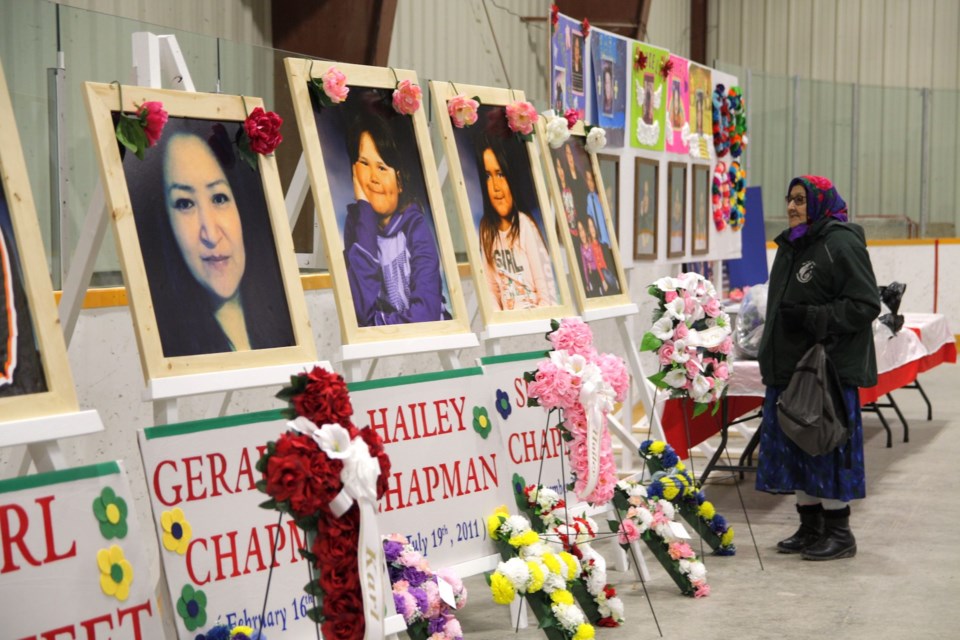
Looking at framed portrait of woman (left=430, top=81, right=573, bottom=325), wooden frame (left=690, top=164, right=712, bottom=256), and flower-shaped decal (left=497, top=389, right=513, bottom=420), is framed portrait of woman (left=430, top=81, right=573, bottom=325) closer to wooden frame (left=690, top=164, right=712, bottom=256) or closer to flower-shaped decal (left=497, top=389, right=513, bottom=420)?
flower-shaped decal (left=497, top=389, right=513, bottom=420)

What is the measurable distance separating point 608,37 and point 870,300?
2121 millimetres

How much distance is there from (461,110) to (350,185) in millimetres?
662

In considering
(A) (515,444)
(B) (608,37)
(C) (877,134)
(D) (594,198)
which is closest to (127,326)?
(A) (515,444)

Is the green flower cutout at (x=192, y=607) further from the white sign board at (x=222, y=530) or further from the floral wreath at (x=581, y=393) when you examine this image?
the floral wreath at (x=581, y=393)

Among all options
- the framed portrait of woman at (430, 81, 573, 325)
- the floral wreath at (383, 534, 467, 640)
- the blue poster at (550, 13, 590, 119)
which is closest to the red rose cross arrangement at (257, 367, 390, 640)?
the floral wreath at (383, 534, 467, 640)

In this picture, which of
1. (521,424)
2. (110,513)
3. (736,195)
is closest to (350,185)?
(521,424)

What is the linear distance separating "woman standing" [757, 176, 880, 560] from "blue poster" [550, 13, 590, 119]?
3.91 feet

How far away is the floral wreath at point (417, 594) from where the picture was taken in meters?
3.22

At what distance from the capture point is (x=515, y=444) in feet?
13.5

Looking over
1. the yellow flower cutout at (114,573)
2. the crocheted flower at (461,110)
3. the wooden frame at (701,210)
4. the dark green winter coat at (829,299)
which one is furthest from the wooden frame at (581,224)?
the yellow flower cutout at (114,573)

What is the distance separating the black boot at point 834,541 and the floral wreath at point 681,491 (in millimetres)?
338

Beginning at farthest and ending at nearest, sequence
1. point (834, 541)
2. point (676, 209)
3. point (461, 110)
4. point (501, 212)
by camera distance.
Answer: point (676, 209) → point (834, 541) → point (501, 212) → point (461, 110)

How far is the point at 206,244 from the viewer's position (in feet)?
10.4

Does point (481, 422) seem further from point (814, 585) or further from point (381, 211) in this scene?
point (814, 585)
